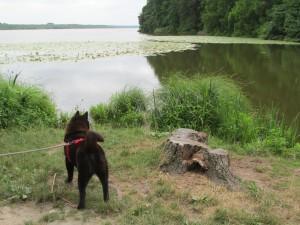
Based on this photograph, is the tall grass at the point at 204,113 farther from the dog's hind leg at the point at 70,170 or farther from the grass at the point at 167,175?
the dog's hind leg at the point at 70,170

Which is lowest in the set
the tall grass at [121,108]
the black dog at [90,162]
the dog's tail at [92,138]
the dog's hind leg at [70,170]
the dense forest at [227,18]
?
the tall grass at [121,108]

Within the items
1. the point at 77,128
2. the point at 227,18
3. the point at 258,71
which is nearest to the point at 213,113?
the point at 77,128

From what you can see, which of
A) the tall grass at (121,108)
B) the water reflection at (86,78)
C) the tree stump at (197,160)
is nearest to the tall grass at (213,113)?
the tall grass at (121,108)

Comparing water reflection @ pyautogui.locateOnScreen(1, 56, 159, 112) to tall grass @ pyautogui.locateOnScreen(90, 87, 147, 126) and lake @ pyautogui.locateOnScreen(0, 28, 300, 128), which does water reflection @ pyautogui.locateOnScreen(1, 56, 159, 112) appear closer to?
lake @ pyautogui.locateOnScreen(0, 28, 300, 128)

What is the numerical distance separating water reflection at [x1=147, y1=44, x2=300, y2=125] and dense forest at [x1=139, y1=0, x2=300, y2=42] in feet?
63.4

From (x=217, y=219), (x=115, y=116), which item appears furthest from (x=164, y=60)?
(x=217, y=219)

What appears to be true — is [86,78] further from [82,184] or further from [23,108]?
[82,184]

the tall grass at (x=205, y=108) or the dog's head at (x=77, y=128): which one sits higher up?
the dog's head at (x=77, y=128)

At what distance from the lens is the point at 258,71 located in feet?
60.4

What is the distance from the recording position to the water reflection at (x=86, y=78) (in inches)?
505

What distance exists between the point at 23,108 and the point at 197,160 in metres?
5.47

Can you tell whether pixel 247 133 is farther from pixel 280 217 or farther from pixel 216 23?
pixel 216 23

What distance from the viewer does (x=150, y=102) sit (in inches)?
382

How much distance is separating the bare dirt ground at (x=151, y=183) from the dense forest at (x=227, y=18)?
3655 cm
